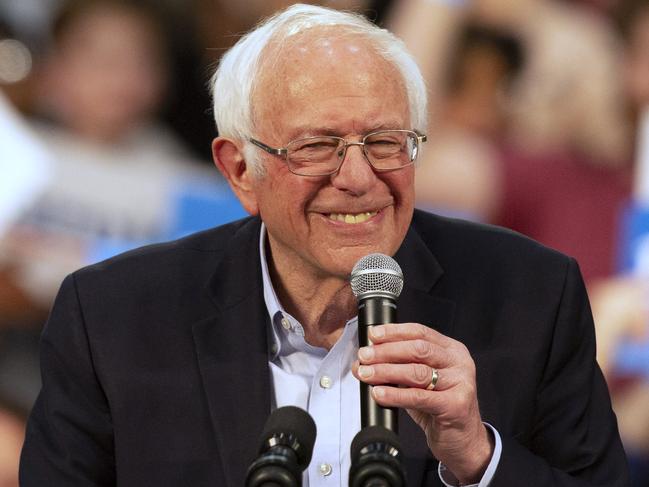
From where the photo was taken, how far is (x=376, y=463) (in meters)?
1.43

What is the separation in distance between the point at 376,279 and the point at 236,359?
74 cm

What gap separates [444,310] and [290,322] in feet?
1.15

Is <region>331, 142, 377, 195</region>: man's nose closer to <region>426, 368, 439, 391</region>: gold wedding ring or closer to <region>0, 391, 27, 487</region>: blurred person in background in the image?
<region>426, 368, 439, 391</region>: gold wedding ring

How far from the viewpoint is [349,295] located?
2.39 meters

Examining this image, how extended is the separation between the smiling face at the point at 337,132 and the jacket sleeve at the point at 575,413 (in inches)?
17.7

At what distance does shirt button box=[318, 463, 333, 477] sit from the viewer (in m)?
2.30

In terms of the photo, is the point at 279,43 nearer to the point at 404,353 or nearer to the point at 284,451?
the point at 404,353

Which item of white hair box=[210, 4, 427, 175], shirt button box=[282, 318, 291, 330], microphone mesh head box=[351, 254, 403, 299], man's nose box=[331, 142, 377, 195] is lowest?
shirt button box=[282, 318, 291, 330]

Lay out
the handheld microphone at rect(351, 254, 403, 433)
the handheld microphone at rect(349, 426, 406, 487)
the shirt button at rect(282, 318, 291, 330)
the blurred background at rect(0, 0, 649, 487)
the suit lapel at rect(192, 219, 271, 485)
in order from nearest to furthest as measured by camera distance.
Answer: the handheld microphone at rect(349, 426, 406, 487) < the handheld microphone at rect(351, 254, 403, 433) < the suit lapel at rect(192, 219, 271, 485) < the shirt button at rect(282, 318, 291, 330) < the blurred background at rect(0, 0, 649, 487)

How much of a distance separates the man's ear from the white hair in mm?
36

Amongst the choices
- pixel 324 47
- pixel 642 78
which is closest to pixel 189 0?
pixel 642 78

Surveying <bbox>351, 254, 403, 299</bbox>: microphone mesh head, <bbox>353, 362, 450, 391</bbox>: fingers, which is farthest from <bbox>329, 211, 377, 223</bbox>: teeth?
<bbox>353, 362, 450, 391</bbox>: fingers

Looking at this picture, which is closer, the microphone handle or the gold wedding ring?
the microphone handle

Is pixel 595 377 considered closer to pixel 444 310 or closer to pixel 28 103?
pixel 444 310
